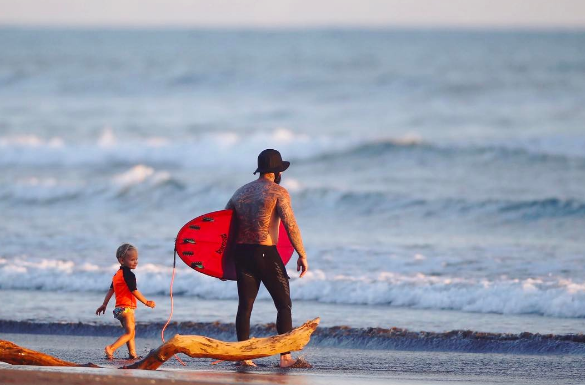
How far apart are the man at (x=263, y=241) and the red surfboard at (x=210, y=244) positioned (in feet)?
0.44

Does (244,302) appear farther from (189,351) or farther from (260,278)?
(189,351)

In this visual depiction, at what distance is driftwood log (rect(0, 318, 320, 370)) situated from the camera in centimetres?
643

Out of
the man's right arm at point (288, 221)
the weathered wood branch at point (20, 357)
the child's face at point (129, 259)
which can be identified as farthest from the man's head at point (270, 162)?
the weathered wood branch at point (20, 357)

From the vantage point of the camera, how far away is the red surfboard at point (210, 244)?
23.5 ft

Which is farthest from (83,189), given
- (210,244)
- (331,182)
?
(210,244)

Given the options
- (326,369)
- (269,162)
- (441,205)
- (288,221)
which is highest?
(441,205)

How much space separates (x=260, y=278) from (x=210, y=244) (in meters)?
0.49

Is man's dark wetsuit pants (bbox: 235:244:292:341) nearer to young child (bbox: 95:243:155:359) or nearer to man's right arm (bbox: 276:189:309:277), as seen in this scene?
man's right arm (bbox: 276:189:309:277)

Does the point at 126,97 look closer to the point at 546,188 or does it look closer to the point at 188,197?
the point at 188,197

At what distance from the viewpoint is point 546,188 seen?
18.9 meters

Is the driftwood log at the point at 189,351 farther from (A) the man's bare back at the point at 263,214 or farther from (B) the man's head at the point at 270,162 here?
(B) the man's head at the point at 270,162

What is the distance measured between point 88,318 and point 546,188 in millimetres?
11914

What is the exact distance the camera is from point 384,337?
8539 millimetres

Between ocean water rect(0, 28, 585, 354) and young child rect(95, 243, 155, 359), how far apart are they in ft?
6.54
